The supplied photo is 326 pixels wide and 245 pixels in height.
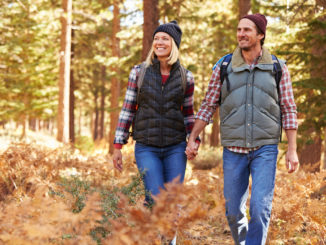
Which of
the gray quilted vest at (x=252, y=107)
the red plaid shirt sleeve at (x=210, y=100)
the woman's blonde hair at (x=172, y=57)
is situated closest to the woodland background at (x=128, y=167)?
the gray quilted vest at (x=252, y=107)

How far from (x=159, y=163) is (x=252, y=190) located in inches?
39.4

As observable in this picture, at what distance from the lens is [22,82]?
22.7 metres

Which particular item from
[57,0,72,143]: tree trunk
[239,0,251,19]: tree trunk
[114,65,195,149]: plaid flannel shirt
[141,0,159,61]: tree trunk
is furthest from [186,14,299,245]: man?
[57,0,72,143]: tree trunk

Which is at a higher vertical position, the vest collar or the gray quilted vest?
the vest collar

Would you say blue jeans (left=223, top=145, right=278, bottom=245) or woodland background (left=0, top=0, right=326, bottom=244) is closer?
woodland background (left=0, top=0, right=326, bottom=244)

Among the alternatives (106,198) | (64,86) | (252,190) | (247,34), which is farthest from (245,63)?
(64,86)

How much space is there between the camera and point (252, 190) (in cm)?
338

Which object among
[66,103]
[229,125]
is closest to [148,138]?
[229,125]

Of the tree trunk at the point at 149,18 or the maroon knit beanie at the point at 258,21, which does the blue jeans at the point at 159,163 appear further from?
the tree trunk at the point at 149,18

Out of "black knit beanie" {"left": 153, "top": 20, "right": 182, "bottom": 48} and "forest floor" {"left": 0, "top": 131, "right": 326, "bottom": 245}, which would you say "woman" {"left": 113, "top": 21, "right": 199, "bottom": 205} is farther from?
"forest floor" {"left": 0, "top": 131, "right": 326, "bottom": 245}

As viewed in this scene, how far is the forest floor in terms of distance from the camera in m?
2.04

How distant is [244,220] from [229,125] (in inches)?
40.4

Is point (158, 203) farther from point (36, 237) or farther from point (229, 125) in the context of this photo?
point (229, 125)

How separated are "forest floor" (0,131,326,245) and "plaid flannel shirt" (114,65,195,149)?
509mm
